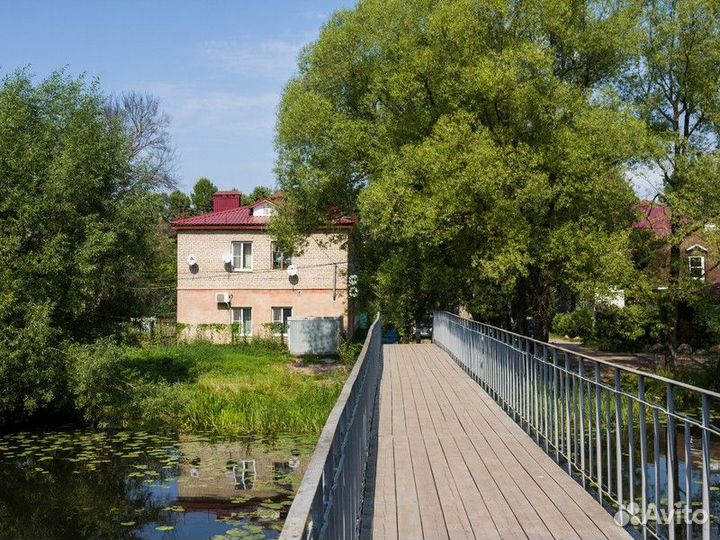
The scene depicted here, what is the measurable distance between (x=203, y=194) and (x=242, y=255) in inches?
1918

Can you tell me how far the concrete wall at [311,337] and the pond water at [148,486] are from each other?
15416 millimetres

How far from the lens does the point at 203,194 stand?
84188 mm

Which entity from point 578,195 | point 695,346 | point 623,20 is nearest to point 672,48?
point 623,20

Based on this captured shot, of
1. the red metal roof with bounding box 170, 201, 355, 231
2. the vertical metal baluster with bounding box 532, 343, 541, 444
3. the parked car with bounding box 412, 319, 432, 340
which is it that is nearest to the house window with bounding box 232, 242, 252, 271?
the red metal roof with bounding box 170, 201, 355, 231

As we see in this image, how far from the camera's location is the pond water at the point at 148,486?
38.8 feet

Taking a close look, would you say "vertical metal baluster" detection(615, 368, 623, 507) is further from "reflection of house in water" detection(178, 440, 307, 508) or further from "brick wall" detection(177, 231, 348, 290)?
"brick wall" detection(177, 231, 348, 290)

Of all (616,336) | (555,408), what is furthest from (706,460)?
(616,336)

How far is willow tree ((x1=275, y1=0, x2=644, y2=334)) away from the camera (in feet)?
64.0

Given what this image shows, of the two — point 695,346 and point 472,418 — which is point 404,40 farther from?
point 695,346

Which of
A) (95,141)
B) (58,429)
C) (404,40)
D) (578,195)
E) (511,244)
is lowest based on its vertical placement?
(58,429)

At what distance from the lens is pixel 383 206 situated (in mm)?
20891

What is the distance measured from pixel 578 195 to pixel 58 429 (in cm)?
1477

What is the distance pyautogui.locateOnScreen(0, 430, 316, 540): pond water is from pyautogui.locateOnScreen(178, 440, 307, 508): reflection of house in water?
0.06ft

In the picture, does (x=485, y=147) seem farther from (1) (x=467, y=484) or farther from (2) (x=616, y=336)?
(2) (x=616, y=336)
